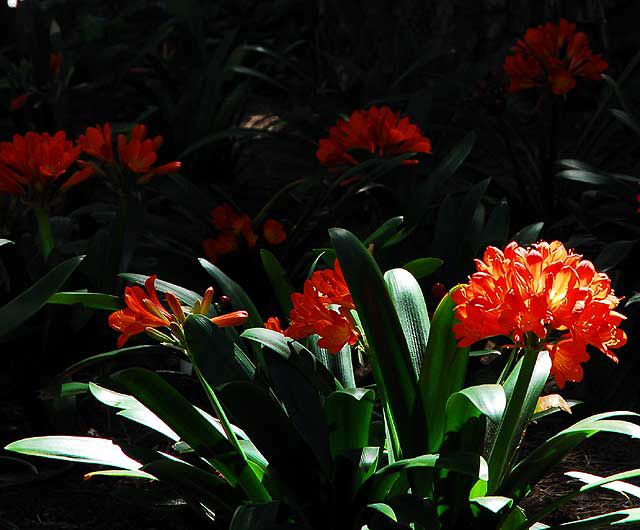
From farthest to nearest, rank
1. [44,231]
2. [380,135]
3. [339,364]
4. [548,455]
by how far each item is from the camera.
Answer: [380,135] → [44,231] → [339,364] → [548,455]

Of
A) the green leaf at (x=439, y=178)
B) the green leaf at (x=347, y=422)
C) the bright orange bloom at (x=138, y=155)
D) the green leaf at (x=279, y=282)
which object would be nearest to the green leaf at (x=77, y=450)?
the green leaf at (x=347, y=422)

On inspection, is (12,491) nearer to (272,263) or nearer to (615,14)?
(272,263)

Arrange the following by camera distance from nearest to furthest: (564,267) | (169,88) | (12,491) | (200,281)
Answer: (564,267) → (12,491) → (200,281) → (169,88)

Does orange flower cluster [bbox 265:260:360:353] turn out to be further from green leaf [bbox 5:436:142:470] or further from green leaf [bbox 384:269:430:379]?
green leaf [bbox 5:436:142:470]

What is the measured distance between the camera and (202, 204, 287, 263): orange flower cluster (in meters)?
2.64

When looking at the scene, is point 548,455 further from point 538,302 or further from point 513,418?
point 538,302

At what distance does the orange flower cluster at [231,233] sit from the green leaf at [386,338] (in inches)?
47.7

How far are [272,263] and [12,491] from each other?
679mm

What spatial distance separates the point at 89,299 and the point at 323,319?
2.16 feet

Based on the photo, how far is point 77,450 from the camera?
1.50m

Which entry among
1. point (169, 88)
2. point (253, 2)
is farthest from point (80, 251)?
point (253, 2)

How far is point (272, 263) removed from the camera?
1.94m

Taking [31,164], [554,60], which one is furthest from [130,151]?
[554,60]

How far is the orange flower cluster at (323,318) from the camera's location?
1.40 meters
